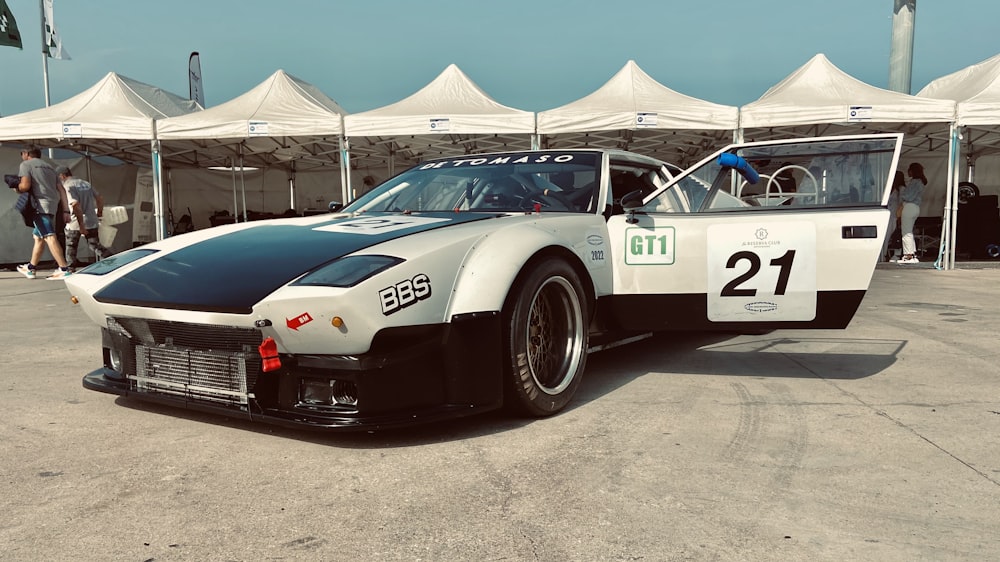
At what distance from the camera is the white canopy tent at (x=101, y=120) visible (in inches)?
491

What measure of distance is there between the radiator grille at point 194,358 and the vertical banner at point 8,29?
57.8 feet

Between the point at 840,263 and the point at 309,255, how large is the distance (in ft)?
7.70

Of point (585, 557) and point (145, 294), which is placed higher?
point (145, 294)

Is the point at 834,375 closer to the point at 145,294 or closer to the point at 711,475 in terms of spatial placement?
the point at 711,475

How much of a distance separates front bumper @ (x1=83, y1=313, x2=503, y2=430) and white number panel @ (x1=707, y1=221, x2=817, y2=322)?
128 centimetres

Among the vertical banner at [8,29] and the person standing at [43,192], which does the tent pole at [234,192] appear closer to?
the vertical banner at [8,29]

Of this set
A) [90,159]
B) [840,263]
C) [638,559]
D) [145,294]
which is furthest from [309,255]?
[90,159]

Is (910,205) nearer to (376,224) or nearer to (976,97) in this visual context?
→ (976,97)

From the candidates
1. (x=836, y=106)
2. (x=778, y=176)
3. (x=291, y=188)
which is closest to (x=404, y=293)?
(x=778, y=176)

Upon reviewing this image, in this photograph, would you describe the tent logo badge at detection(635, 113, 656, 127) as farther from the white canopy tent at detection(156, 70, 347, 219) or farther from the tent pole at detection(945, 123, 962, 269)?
the white canopy tent at detection(156, 70, 347, 219)

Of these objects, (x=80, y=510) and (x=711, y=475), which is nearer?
(x=80, y=510)

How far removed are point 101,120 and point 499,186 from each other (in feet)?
36.6

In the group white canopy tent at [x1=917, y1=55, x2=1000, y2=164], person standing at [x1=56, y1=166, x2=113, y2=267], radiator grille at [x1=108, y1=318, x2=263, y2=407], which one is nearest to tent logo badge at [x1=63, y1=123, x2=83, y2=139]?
person standing at [x1=56, y1=166, x2=113, y2=267]

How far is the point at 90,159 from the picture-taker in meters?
16.2
